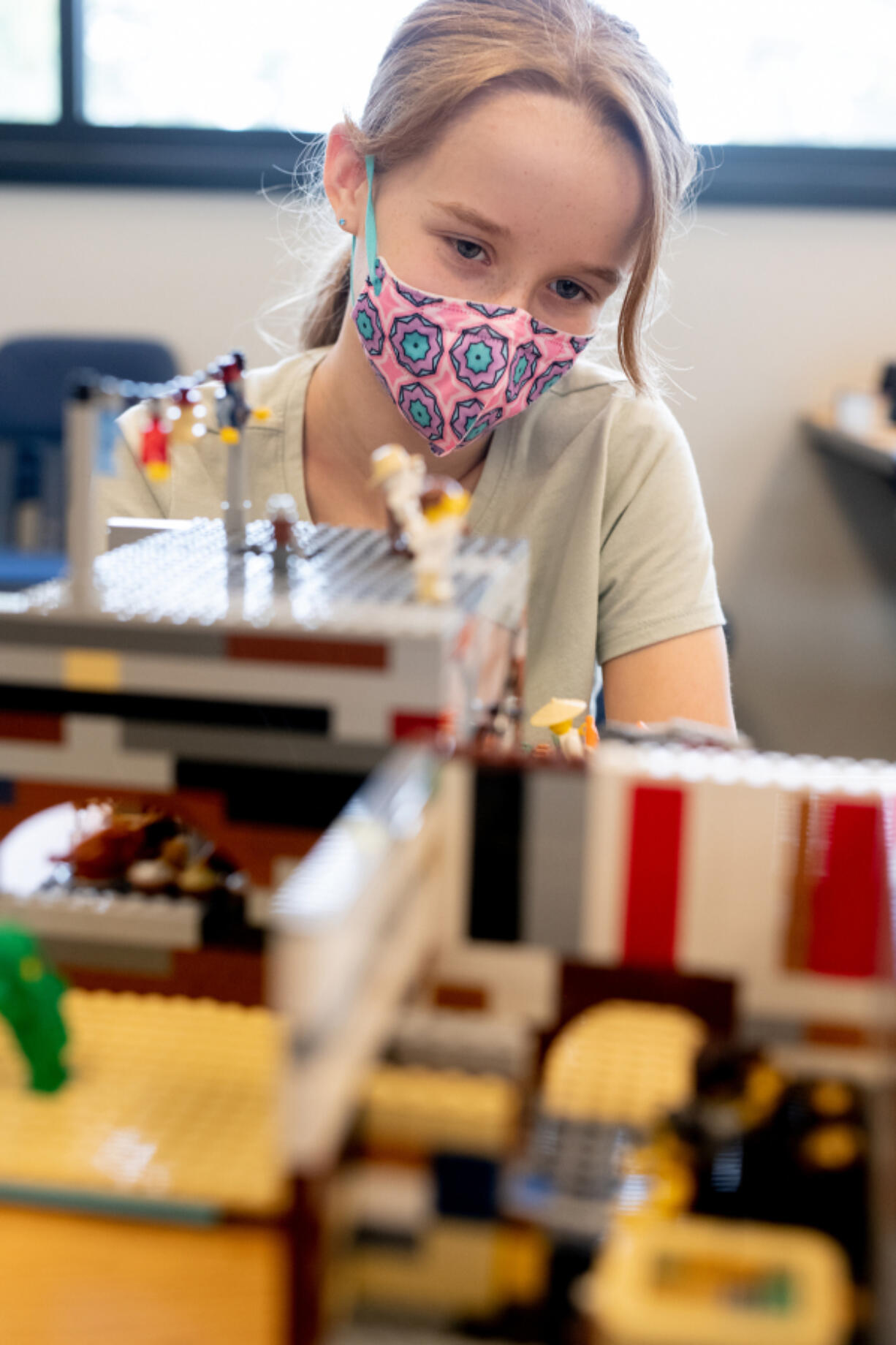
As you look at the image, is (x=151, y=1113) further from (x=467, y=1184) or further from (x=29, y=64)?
(x=29, y=64)

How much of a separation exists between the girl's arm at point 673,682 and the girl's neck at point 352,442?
0.21m

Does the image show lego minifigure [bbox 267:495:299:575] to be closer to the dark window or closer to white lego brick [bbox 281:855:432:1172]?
white lego brick [bbox 281:855:432:1172]

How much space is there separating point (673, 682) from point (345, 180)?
1.58 feet

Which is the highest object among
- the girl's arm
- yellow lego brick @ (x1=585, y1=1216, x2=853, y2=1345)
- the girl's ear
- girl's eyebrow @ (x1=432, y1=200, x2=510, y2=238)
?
the girl's ear

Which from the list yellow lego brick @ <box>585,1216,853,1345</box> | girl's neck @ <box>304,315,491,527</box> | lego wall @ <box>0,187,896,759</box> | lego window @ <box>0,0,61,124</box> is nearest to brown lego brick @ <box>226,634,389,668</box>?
yellow lego brick @ <box>585,1216,853,1345</box>

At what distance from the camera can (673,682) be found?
107cm

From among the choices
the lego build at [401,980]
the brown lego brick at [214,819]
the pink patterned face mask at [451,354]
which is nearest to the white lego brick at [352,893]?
the lego build at [401,980]

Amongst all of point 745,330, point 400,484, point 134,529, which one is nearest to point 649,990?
point 400,484

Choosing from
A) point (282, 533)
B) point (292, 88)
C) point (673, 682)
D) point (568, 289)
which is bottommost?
point (673, 682)

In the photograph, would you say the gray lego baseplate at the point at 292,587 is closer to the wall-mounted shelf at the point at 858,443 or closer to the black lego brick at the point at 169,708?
the black lego brick at the point at 169,708

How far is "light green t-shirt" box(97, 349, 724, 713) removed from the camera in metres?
1.08

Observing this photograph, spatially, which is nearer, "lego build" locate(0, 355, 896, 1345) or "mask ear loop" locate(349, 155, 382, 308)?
"lego build" locate(0, 355, 896, 1345)

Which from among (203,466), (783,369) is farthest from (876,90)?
(203,466)

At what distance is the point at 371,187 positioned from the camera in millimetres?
995
